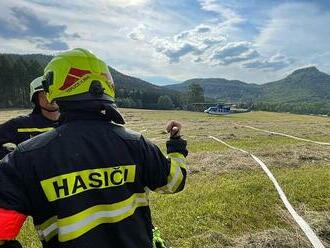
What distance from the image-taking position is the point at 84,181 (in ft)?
9.62

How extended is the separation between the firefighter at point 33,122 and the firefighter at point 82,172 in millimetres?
4460

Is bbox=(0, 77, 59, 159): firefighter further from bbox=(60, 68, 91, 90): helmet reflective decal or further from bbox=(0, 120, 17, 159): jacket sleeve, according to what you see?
bbox=(60, 68, 91, 90): helmet reflective decal

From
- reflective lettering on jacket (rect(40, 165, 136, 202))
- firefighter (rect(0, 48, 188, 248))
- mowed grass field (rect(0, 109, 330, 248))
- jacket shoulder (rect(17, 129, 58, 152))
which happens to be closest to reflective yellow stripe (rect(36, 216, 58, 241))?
firefighter (rect(0, 48, 188, 248))

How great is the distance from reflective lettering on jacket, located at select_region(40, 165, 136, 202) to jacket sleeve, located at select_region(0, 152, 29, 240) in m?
0.15

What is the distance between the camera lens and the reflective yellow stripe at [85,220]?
2.86 metres

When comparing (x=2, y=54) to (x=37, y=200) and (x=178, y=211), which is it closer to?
(x=178, y=211)

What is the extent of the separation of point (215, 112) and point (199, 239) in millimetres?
88427

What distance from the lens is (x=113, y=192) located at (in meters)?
3.03

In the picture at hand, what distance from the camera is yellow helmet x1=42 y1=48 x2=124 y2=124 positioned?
3.09 meters

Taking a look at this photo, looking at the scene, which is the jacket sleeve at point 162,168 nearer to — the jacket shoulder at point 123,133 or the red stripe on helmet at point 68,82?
the jacket shoulder at point 123,133

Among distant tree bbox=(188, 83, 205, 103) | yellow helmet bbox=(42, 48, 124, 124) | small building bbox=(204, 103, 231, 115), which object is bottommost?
small building bbox=(204, 103, 231, 115)

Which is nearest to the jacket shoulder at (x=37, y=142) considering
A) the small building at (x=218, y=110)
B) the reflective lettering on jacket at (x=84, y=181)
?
the reflective lettering on jacket at (x=84, y=181)

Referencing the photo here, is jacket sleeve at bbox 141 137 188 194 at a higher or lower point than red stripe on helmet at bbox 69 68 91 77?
lower

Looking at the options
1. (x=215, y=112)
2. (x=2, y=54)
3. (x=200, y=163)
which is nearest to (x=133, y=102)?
(x=215, y=112)
